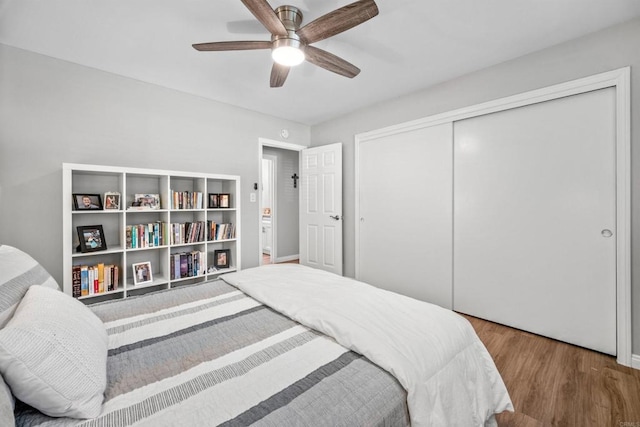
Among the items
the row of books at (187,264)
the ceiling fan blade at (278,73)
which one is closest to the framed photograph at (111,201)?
the row of books at (187,264)

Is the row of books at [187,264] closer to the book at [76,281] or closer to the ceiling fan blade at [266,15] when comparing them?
the book at [76,281]

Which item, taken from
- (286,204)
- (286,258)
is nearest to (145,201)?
(286,204)

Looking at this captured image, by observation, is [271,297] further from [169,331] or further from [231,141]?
[231,141]

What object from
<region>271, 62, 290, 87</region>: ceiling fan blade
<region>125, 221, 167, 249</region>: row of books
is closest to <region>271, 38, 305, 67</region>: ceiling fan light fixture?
<region>271, 62, 290, 87</region>: ceiling fan blade

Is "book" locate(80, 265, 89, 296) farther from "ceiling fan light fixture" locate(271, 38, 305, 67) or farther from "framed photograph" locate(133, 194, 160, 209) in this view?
"ceiling fan light fixture" locate(271, 38, 305, 67)

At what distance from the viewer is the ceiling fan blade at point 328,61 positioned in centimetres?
192

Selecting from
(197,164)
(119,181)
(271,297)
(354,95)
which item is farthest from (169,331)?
(354,95)

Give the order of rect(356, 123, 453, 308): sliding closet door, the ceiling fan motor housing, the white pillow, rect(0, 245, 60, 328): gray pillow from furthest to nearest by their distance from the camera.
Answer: rect(356, 123, 453, 308): sliding closet door
the ceiling fan motor housing
rect(0, 245, 60, 328): gray pillow
the white pillow

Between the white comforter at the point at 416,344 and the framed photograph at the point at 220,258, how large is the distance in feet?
5.86

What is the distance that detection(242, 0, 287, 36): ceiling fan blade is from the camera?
1452 millimetres

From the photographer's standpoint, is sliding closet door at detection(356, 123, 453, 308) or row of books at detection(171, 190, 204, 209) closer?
row of books at detection(171, 190, 204, 209)

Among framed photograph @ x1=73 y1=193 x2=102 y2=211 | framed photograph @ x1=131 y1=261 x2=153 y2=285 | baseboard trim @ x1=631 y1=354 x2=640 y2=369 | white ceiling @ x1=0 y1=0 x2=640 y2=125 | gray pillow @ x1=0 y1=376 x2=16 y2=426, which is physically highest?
white ceiling @ x1=0 y1=0 x2=640 y2=125

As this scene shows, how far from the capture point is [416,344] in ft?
3.55

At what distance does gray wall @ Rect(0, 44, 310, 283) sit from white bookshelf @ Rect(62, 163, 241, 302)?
0.57 feet
